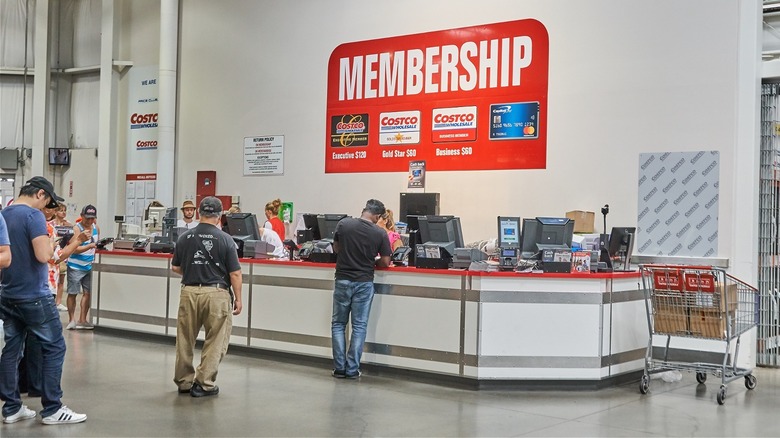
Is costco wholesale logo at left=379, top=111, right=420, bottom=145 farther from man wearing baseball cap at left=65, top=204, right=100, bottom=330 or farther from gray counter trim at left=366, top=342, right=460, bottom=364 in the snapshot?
gray counter trim at left=366, top=342, right=460, bottom=364

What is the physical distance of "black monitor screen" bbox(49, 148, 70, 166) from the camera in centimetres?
1544

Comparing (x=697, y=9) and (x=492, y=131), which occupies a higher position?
(x=697, y=9)

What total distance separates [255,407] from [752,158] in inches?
220

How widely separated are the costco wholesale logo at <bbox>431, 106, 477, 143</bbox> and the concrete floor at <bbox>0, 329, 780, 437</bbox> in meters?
4.14

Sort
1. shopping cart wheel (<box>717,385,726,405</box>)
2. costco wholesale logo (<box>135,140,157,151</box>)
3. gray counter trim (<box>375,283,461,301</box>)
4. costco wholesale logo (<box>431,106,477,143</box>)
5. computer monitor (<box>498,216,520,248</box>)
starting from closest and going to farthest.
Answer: shopping cart wheel (<box>717,385,726,405</box>) → gray counter trim (<box>375,283,461,301</box>) → computer monitor (<box>498,216,520,248</box>) → costco wholesale logo (<box>431,106,477,143</box>) → costco wholesale logo (<box>135,140,157,151</box>)

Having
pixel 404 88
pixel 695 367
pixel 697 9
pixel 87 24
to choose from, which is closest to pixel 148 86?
pixel 87 24

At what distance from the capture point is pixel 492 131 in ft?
33.7

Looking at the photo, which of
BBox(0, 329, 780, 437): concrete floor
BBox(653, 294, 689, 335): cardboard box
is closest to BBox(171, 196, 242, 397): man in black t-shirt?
BBox(0, 329, 780, 437): concrete floor

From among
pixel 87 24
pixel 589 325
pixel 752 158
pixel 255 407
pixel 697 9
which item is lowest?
pixel 255 407

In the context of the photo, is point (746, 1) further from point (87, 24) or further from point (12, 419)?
point (87, 24)

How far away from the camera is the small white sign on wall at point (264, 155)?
41.0 ft

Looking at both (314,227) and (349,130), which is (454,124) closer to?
(349,130)

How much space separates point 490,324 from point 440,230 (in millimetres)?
1066

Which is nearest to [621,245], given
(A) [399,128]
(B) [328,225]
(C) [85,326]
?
(B) [328,225]
